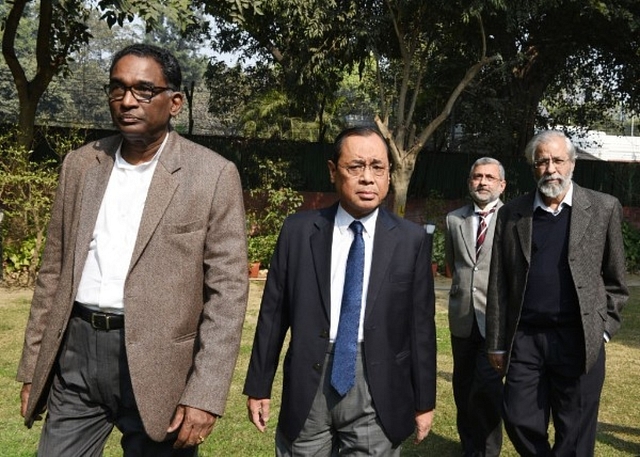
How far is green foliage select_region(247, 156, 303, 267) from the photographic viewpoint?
13.4 meters

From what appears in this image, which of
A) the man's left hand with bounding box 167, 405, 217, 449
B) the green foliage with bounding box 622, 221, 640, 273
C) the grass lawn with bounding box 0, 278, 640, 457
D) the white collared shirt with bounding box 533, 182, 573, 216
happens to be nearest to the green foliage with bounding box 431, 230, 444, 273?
the green foliage with bounding box 622, 221, 640, 273

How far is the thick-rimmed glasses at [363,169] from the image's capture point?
305 cm

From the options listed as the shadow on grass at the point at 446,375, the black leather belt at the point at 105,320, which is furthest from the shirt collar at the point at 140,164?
the shadow on grass at the point at 446,375

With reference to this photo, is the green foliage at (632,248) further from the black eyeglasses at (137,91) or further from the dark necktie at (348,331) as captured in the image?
the black eyeglasses at (137,91)

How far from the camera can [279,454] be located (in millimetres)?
3141

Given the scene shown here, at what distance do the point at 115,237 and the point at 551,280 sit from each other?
88.9 inches

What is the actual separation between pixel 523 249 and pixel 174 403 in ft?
6.84

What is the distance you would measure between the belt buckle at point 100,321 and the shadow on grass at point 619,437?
3.96 m

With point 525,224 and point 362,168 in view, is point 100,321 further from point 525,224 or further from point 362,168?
point 525,224

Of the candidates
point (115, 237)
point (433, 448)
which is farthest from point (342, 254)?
point (433, 448)

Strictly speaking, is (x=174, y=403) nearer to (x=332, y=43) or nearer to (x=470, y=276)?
(x=470, y=276)

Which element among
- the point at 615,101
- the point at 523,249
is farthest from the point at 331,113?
the point at 523,249

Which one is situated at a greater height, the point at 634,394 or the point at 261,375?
the point at 261,375

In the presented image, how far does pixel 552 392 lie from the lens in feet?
13.4
